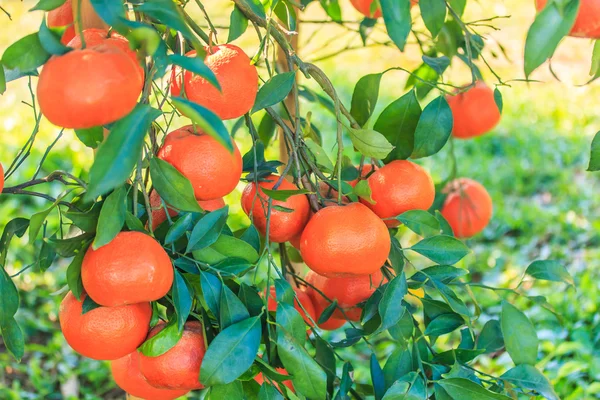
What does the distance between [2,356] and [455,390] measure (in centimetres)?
121

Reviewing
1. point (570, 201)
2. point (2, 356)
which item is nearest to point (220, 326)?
point (2, 356)

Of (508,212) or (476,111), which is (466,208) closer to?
(476,111)

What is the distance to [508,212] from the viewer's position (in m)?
2.23

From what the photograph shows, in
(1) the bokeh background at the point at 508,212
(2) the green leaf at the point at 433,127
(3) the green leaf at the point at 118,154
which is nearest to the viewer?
(3) the green leaf at the point at 118,154

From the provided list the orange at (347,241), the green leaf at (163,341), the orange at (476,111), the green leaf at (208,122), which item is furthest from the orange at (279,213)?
the orange at (476,111)

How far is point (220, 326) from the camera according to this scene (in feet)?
2.16

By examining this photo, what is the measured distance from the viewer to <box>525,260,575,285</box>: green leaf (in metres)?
0.86

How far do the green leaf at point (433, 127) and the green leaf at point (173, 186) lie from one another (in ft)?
0.91

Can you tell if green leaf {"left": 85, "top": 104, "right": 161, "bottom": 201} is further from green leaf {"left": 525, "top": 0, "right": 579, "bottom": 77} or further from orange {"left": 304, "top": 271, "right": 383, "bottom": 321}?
orange {"left": 304, "top": 271, "right": 383, "bottom": 321}

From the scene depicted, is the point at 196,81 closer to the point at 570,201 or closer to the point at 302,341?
the point at 302,341

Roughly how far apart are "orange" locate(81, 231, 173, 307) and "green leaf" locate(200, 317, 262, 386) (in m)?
0.07

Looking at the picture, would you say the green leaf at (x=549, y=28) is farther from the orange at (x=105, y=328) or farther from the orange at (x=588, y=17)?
the orange at (x=105, y=328)

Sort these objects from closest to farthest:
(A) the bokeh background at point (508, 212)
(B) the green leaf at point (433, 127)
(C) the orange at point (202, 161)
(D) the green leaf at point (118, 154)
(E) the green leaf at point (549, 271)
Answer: (D) the green leaf at point (118, 154)
(C) the orange at point (202, 161)
(B) the green leaf at point (433, 127)
(E) the green leaf at point (549, 271)
(A) the bokeh background at point (508, 212)

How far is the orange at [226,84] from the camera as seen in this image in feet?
2.04
